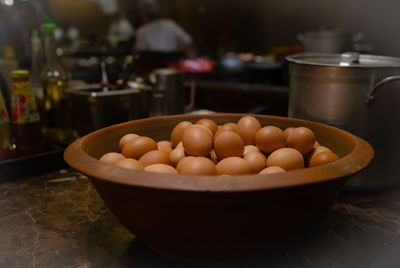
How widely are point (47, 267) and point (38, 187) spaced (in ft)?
1.35

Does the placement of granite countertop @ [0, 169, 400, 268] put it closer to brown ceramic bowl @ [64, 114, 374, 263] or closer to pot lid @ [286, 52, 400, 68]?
brown ceramic bowl @ [64, 114, 374, 263]

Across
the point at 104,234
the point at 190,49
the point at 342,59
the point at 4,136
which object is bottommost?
the point at 104,234

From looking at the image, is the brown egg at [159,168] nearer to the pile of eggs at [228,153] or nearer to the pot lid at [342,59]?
the pile of eggs at [228,153]

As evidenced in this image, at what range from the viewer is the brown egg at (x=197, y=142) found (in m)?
0.69

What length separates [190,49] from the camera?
5.65m

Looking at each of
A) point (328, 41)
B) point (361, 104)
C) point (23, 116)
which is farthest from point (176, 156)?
point (328, 41)

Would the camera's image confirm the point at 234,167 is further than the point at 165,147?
No

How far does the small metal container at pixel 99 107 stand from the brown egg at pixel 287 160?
709 mm

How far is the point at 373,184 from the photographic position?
3.03 ft

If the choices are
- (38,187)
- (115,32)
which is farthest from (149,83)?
(115,32)

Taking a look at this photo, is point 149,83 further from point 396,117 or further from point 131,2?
point 131,2

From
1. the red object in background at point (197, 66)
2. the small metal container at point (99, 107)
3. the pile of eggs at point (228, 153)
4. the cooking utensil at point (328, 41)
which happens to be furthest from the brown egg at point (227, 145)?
the red object in background at point (197, 66)

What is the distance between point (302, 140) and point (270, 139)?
0.06 meters

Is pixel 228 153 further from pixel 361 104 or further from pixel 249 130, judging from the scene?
pixel 361 104
